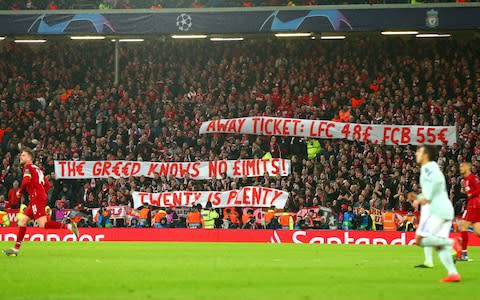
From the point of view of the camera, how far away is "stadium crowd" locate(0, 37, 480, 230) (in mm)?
34219

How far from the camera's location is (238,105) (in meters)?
38.6

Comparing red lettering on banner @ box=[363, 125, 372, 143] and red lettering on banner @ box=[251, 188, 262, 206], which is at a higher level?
red lettering on banner @ box=[363, 125, 372, 143]

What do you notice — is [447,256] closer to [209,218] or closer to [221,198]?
[209,218]

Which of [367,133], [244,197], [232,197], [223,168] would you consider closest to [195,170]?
[223,168]

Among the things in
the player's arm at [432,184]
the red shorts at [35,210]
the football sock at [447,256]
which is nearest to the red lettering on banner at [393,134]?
the red shorts at [35,210]

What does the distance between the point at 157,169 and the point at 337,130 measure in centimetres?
709

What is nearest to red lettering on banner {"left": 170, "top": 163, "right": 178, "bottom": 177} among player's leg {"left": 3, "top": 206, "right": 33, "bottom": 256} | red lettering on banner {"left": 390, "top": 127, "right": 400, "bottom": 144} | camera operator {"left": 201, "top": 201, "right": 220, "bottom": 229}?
camera operator {"left": 201, "top": 201, "right": 220, "bottom": 229}

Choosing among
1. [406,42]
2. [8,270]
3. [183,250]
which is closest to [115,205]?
[183,250]

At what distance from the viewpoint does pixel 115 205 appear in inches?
1384

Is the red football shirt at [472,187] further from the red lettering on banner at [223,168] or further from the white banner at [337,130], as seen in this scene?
the red lettering on banner at [223,168]

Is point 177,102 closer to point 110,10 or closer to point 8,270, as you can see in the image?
point 110,10

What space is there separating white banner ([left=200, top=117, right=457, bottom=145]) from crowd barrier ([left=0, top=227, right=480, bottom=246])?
224 inches

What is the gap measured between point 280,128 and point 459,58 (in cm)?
865

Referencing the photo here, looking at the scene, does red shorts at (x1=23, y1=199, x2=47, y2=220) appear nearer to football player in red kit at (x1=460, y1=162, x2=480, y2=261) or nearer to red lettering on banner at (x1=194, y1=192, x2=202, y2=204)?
football player in red kit at (x1=460, y1=162, x2=480, y2=261)
